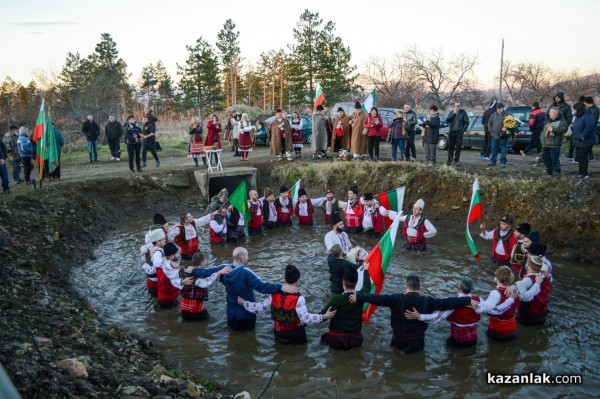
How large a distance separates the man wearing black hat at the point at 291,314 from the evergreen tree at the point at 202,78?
47.3 metres

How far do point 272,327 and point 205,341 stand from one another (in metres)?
1.13

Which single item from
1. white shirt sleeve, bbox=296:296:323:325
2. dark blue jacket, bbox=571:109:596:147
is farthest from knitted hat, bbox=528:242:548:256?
dark blue jacket, bbox=571:109:596:147

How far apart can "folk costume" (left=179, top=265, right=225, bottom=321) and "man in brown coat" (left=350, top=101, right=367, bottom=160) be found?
10701 millimetres

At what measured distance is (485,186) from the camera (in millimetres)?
12711

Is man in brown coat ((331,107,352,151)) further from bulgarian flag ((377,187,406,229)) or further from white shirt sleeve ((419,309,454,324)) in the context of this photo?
white shirt sleeve ((419,309,454,324))

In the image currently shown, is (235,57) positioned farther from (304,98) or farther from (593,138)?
(593,138)

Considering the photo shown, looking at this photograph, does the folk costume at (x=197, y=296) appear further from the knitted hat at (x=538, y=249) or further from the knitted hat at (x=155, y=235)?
the knitted hat at (x=538, y=249)

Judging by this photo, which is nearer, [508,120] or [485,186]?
[485,186]

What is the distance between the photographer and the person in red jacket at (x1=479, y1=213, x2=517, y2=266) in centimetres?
937

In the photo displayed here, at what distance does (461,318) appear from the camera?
6.53 metres

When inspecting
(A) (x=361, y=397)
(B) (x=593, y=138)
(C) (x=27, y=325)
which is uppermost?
(B) (x=593, y=138)

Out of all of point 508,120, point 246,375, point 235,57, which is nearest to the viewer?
point 246,375

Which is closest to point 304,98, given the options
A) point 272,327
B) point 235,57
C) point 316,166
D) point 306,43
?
point 306,43

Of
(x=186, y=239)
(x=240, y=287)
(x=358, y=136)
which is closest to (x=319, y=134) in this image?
(x=358, y=136)
